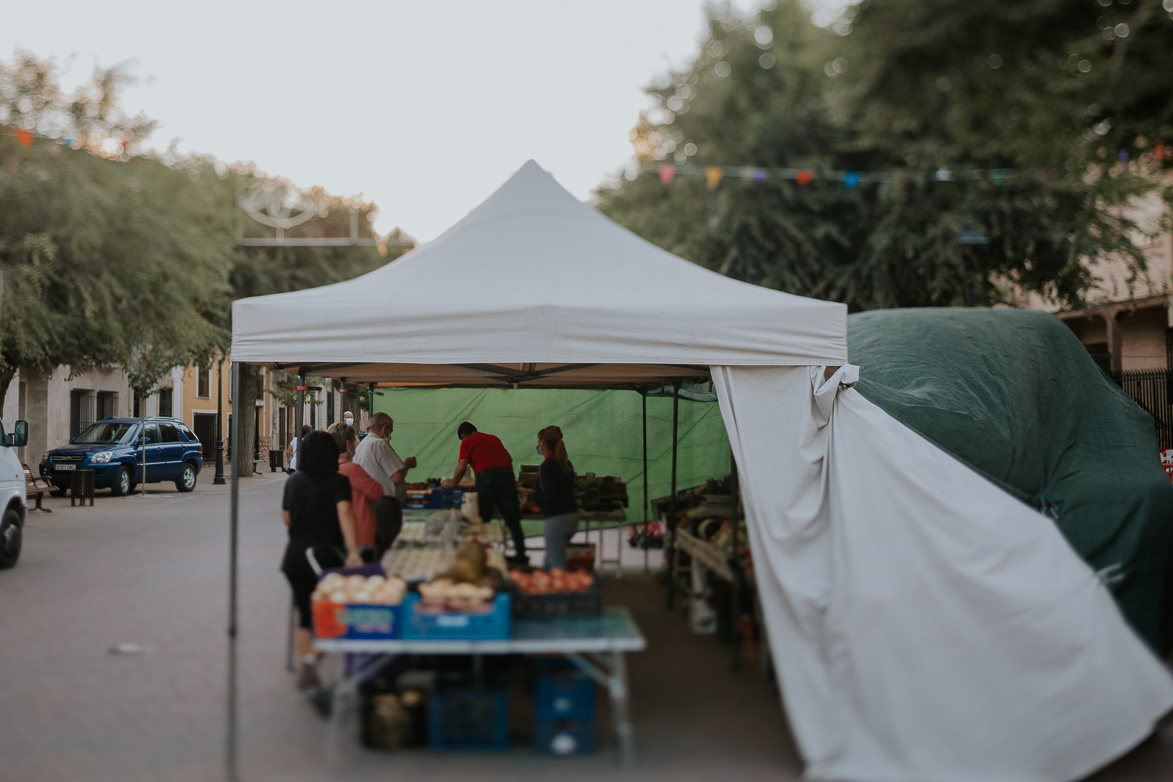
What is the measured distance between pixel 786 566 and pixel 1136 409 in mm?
5149

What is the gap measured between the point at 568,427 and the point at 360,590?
10157 millimetres

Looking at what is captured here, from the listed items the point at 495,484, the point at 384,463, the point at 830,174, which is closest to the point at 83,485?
the point at 384,463

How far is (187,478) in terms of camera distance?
81.4 ft

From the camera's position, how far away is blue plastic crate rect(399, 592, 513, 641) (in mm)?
5199

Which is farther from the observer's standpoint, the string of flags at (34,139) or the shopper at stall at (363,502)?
the string of flags at (34,139)

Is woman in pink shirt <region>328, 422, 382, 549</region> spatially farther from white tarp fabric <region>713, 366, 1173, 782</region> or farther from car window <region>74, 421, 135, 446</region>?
car window <region>74, 421, 135, 446</region>

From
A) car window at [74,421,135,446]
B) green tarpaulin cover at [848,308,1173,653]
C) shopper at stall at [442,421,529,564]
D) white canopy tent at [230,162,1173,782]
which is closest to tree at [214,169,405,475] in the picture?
car window at [74,421,135,446]

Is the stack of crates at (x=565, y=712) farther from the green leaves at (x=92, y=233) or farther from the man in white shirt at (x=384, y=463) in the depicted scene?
the green leaves at (x=92, y=233)

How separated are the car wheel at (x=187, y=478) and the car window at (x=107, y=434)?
184cm

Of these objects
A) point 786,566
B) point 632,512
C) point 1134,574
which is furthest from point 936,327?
point 632,512

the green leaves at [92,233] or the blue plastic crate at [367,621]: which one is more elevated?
the green leaves at [92,233]

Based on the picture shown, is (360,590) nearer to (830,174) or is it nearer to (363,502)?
(363,502)

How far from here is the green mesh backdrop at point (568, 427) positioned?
1499 cm

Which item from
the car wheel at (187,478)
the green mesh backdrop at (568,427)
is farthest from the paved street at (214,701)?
the car wheel at (187,478)
